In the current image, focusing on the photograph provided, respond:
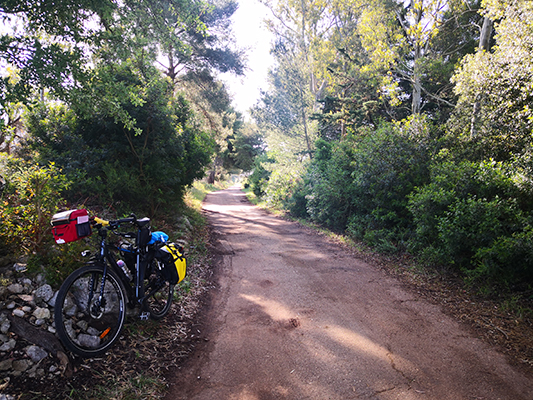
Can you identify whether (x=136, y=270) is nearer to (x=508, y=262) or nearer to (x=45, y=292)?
(x=45, y=292)

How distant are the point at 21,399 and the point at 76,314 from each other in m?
0.86

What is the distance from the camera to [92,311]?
9.68 feet

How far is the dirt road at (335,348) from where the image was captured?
2.81m

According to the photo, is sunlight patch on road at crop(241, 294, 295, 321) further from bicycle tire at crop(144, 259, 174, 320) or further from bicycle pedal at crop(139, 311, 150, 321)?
bicycle pedal at crop(139, 311, 150, 321)

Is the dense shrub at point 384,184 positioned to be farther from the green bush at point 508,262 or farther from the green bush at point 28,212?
the green bush at point 28,212

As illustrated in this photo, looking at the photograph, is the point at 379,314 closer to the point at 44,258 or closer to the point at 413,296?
the point at 413,296

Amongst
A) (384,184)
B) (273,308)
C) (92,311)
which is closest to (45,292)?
(92,311)

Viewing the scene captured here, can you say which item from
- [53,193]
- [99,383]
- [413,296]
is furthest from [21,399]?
[413,296]

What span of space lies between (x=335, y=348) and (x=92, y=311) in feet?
9.09

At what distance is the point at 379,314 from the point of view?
4348mm

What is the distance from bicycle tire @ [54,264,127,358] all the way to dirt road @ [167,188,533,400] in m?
0.90

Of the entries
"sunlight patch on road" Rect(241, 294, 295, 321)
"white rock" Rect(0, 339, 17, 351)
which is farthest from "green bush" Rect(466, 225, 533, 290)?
"white rock" Rect(0, 339, 17, 351)

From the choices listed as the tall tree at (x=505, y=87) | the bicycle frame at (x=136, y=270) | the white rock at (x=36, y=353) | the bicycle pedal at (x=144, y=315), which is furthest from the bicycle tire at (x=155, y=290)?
the tall tree at (x=505, y=87)

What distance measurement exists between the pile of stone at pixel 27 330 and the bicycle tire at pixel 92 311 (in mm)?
157
